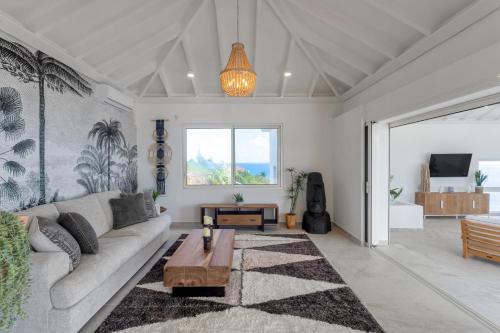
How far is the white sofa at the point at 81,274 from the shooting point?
205 cm

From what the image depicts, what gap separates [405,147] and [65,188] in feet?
23.9

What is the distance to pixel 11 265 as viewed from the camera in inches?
57.1

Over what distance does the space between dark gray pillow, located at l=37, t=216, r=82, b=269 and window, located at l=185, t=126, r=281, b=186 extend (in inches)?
149

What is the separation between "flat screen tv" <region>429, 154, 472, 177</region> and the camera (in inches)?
268

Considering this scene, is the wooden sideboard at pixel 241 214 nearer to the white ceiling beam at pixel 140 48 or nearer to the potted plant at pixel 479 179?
Result: the white ceiling beam at pixel 140 48

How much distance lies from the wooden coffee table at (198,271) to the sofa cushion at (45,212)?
4.36 ft

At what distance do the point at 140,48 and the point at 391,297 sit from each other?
15.9ft

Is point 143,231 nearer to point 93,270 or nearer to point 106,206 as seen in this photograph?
point 106,206

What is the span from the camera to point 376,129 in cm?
462

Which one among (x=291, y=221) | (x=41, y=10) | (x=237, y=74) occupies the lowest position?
(x=291, y=221)

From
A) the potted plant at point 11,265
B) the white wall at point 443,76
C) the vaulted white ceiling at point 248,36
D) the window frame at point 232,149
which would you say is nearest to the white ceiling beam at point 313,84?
the vaulted white ceiling at point 248,36

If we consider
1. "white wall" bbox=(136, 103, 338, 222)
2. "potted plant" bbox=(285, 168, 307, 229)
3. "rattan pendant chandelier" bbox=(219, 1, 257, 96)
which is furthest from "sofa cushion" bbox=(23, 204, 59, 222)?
"potted plant" bbox=(285, 168, 307, 229)

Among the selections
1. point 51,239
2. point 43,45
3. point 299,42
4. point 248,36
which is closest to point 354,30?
point 299,42

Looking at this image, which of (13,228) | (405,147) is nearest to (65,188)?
(13,228)
